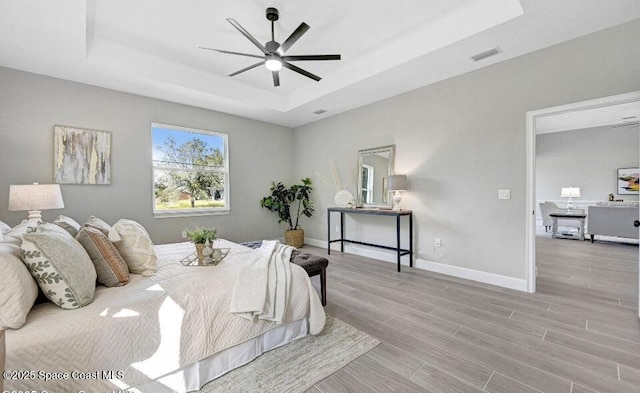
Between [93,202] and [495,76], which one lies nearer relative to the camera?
[495,76]

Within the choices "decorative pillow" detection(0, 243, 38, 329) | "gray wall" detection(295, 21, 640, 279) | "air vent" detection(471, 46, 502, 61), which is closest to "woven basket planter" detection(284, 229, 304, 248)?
"gray wall" detection(295, 21, 640, 279)

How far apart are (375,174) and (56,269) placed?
4.15 m

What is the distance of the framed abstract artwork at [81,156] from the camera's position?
3572 millimetres

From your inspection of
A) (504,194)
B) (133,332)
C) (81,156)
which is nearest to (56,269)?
(133,332)

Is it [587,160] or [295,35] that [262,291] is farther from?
[587,160]

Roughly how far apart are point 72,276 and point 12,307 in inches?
10.0

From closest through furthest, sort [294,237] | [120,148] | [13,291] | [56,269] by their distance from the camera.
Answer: [13,291], [56,269], [120,148], [294,237]

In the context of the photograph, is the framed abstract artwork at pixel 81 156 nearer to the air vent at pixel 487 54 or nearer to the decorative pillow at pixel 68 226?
the decorative pillow at pixel 68 226

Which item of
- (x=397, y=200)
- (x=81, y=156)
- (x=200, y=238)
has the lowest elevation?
(x=200, y=238)

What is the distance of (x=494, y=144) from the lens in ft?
11.0

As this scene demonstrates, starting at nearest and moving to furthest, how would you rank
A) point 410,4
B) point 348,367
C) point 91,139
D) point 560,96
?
point 348,367 < point 410,4 < point 560,96 < point 91,139

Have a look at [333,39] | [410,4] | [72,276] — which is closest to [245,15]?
[333,39]

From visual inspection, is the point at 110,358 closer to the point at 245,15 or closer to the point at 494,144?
the point at 245,15

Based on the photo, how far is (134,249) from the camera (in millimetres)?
2014
